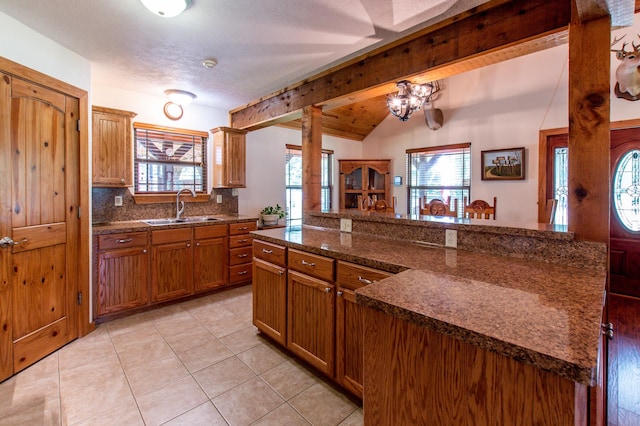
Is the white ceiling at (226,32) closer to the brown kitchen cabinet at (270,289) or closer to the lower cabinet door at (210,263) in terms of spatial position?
the brown kitchen cabinet at (270,289)

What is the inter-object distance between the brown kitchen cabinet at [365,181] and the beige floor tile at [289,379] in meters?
3.97

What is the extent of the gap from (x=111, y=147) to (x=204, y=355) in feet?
7.84

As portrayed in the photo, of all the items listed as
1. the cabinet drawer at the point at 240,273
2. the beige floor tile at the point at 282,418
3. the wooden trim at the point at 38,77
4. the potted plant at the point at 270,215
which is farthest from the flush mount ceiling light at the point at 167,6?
the potted plant at the point at 270,215

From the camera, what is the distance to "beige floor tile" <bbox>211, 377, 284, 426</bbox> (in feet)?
5.90

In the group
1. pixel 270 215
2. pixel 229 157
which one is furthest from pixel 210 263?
pixel 229 157

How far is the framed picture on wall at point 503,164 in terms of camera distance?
4.38 metres

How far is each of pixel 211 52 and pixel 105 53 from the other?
93 centimetres

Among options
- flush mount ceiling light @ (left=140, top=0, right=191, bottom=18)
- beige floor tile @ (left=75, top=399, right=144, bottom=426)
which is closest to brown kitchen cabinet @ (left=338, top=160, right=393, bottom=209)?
flush mount ceiling light @ (left=140, top=0, right=191, bottom=18)

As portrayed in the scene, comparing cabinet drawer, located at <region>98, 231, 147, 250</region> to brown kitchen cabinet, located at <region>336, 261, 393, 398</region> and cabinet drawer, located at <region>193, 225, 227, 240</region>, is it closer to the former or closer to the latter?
cabinet drawer, located at <region>193, 225, 227, 240</region>

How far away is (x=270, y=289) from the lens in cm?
250

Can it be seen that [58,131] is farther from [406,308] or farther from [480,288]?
[480,288]

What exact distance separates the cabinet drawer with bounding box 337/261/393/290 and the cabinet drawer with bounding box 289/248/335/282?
0.09 m

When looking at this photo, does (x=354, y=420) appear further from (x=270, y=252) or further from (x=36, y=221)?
(x=36, y=221)

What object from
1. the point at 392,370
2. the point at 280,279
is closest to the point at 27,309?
the point at 280,279
